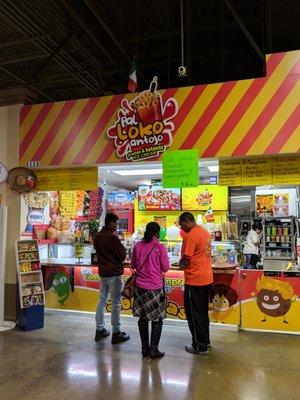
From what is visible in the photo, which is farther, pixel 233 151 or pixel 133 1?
pixel 133 1

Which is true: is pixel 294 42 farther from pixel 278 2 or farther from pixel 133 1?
pixel 133 1

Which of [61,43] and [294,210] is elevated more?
[61,43]

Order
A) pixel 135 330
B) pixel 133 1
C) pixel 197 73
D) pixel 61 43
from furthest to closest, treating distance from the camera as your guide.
A: pixel 197 73 < pixel 61 43 < pixel 133 1 < pixel 135 330

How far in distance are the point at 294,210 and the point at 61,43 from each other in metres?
5.09

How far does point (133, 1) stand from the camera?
19.4 feet

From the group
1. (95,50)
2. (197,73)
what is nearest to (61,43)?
(95,50)

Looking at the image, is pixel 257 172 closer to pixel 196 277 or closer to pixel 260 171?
pixel 260 171

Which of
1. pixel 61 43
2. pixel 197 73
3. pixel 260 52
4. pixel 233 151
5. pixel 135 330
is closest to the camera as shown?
pixel 233 151

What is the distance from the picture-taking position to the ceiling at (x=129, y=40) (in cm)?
597

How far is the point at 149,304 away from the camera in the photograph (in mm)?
4348

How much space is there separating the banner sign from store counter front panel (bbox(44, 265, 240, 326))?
1.33 meters

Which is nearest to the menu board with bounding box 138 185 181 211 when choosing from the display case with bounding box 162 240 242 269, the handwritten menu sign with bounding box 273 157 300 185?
the display case with bounding box 162 240 242 269

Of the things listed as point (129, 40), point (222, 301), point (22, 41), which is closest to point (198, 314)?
point (222, 301)

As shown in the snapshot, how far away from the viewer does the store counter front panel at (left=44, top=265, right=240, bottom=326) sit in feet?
18.0
